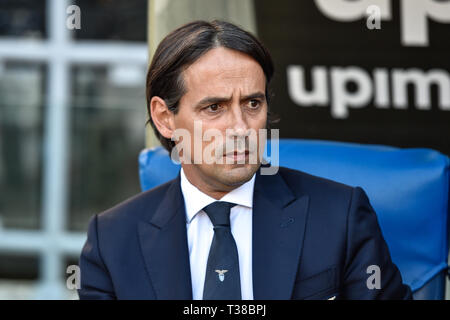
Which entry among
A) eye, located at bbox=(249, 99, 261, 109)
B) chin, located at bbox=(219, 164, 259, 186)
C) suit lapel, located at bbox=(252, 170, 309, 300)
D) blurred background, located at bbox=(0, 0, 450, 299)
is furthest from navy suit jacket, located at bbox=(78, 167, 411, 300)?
blurred background, located at bbox=(0, 0, 450, 299)

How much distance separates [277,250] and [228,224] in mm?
147

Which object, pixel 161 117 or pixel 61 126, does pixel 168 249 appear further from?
pixel 61 126

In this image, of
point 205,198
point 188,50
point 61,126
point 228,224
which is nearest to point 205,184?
point 205,198

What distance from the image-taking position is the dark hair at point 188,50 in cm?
181

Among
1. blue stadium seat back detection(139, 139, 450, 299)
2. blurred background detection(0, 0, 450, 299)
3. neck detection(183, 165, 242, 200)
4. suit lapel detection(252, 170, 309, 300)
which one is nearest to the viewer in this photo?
suit lapel detection(252, 170, 309, 300)

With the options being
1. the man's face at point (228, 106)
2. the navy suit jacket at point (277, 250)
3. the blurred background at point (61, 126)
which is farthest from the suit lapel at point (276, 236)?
the blurred background at point (61, 126)

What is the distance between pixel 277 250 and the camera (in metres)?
1.80

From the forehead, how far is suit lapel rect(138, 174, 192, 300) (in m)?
0.33

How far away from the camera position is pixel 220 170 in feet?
5.88

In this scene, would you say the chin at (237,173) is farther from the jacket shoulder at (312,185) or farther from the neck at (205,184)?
the jacket shoulder at (312,185)

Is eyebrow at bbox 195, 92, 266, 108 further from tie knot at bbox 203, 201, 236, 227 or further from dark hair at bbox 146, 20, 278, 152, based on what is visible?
tie knot at bbox 203, 201, 236, 227

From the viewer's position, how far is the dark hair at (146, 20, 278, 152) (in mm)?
1812
